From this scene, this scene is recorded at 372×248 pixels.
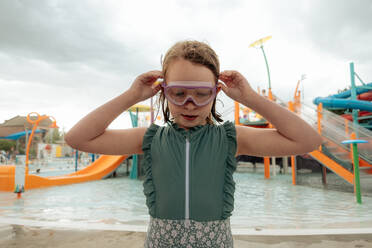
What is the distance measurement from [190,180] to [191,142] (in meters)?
0.19

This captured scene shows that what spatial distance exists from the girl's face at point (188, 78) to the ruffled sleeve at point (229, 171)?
0.17 m

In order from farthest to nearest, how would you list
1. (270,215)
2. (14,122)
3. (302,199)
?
(14,122) < (302,199) < (270,215)

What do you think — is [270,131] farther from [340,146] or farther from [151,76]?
[340,146]

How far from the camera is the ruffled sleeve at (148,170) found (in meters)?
1.22

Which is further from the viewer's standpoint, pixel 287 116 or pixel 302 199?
pixel 302 199

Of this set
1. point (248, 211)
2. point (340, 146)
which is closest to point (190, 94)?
point (248, 211)

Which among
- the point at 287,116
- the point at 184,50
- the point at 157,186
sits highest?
the point at 184,50

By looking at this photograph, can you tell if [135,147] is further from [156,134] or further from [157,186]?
[157,186]

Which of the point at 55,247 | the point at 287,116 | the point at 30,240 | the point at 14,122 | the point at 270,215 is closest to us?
the point at 287,116

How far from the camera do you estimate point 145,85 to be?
138 centimetres

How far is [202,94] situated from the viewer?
1.21m

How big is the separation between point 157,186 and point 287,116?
0.73 m

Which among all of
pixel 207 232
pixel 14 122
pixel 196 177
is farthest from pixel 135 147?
pixel 14 122

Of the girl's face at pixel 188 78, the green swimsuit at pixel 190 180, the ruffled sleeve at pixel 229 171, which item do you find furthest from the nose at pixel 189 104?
the ruffled sleeve at pixel 229 171
